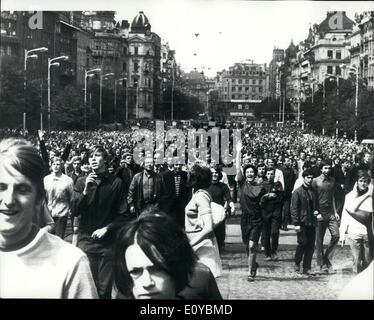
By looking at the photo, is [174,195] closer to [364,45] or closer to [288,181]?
[288,181]

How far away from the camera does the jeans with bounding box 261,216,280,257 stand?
10133 mm

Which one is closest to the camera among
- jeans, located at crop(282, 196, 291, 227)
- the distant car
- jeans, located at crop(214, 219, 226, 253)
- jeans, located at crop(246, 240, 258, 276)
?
jeans, located at crop(214, 219, 226, 253)

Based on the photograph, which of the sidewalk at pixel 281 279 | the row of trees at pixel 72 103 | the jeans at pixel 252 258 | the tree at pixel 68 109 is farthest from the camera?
the tree at pixel 68 109

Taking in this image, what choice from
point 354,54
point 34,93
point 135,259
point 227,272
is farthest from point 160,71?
point 135,259

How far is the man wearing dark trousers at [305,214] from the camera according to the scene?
948cm

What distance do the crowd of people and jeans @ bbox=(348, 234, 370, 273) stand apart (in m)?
0.01

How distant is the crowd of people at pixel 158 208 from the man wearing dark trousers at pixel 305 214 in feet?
0.04

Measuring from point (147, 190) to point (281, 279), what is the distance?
1.87 m

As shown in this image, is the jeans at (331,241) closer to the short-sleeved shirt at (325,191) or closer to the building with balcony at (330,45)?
the short-sleeved shirt at (325,191)

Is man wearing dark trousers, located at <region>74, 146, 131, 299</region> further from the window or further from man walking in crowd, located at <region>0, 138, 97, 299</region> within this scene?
the window

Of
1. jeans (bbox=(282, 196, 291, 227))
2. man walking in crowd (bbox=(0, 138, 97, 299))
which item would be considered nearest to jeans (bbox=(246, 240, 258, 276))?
jeans (bbox=(282, 196, 291, 227))

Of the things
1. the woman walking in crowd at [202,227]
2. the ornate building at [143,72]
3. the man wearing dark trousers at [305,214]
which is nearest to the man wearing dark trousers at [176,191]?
the woman walking in crowd at [202,227]
